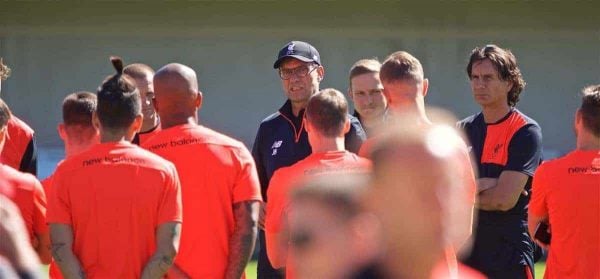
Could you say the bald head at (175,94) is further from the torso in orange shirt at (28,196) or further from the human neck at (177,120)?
the torso in orange shirt at (28,196)

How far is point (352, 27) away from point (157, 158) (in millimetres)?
10114

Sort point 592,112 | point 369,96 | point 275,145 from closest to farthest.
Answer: point 592,112, point 275,145, point 369,96

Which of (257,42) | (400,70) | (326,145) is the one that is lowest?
(257,42)

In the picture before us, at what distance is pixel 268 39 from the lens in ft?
49.5

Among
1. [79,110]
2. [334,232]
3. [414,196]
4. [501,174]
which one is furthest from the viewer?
[501,174]

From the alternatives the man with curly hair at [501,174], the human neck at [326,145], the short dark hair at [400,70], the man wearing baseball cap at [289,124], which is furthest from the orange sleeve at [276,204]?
the man with curly hair at [501,174]

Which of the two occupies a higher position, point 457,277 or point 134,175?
point 134,175

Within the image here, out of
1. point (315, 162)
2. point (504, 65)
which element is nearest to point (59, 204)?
point (315, 162)

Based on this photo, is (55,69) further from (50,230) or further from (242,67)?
(50,230)

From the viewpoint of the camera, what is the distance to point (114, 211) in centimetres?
A: 499

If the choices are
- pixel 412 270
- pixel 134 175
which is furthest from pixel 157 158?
pixel 412 270

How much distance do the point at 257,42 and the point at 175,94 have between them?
31.9 ft

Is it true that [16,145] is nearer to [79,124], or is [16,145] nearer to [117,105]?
[79,124]

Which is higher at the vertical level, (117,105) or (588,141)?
(117,105)
